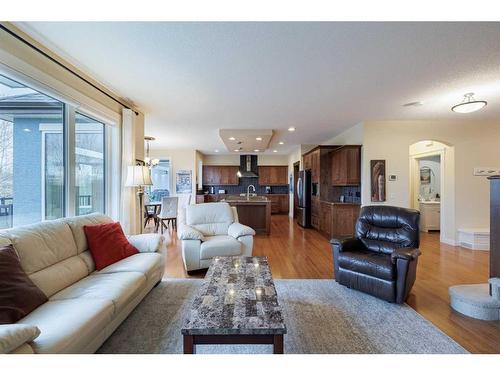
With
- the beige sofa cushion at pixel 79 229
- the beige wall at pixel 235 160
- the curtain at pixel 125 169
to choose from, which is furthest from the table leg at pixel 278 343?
the beige wall at pixel 235 160

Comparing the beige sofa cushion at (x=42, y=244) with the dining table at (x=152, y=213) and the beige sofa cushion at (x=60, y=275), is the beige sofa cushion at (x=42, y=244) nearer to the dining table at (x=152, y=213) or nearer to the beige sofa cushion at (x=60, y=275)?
the beige sofa cushion at (x=60, y=275)

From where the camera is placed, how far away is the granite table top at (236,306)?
→ 1.32 m

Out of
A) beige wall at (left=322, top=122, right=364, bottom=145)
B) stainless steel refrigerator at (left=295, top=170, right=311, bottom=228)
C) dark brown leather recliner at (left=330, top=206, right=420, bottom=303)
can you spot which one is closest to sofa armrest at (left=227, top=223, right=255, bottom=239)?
dark brown leather recliner at (left=330, top=206, right=420, bottom=303)

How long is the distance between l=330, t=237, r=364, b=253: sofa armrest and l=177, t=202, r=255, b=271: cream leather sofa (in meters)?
1.18

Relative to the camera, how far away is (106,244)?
2.45 m

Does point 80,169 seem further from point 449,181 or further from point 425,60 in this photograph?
point 449,181

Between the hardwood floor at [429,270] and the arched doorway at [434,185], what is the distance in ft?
1.52

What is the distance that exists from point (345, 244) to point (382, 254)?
1.52 feet

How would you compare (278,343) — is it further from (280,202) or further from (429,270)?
(280,202)

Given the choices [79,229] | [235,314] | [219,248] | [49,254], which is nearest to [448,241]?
[219,248]

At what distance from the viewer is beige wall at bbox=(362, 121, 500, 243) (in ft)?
16.1

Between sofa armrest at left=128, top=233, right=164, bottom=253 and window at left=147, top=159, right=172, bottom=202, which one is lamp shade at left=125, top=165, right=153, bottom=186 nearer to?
sofa armrest at left=128, top=233, right=164, bottom=253

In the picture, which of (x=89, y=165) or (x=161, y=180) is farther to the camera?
(x=161, y=180)

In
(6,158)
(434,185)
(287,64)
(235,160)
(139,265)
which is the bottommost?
(139,265)
